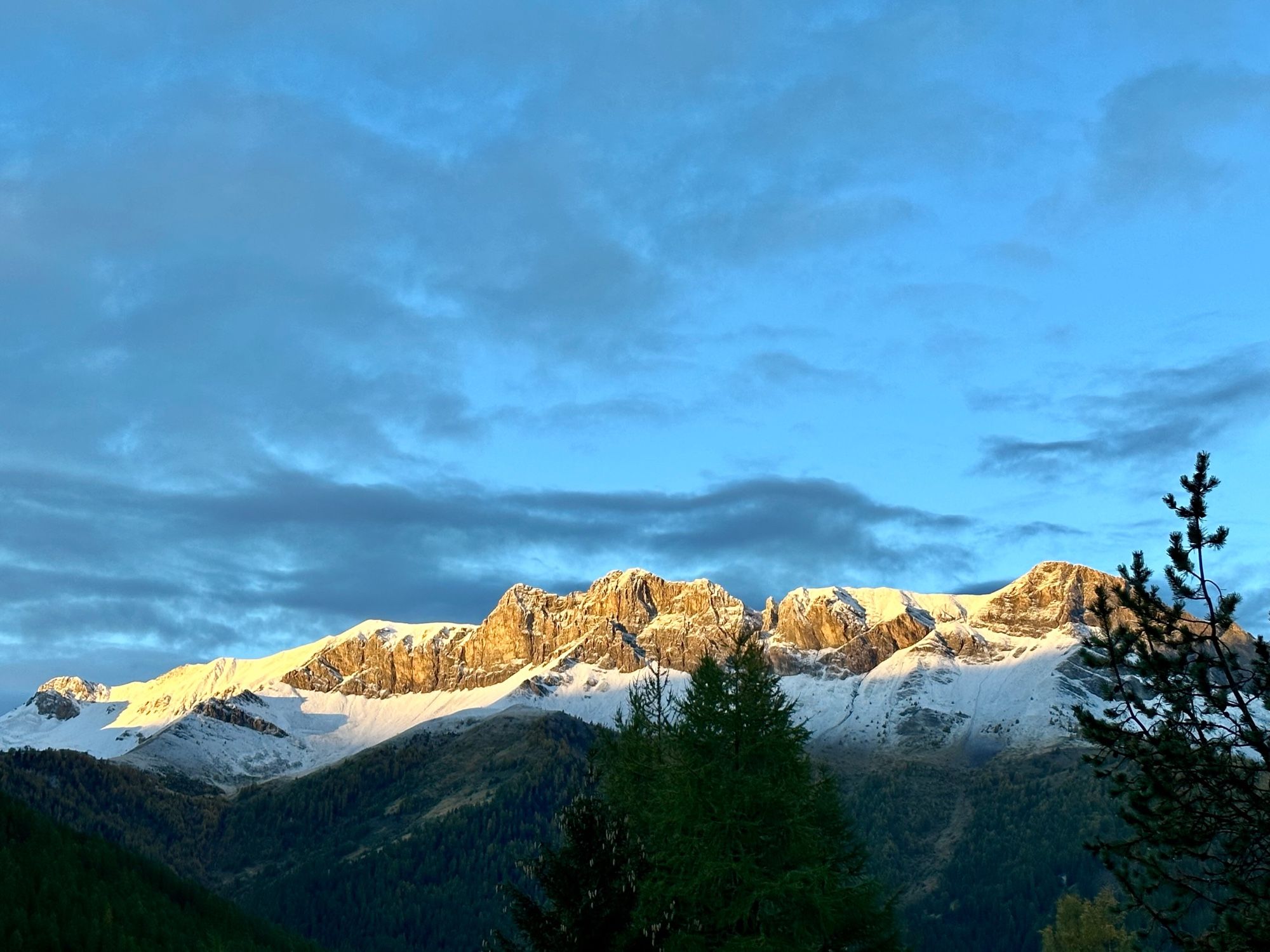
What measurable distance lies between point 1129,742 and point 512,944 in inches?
1002

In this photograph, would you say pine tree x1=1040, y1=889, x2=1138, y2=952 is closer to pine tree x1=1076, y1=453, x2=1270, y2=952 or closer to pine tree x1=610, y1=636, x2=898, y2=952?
pine tree x1=610, y1=636, x2=898, y2=952

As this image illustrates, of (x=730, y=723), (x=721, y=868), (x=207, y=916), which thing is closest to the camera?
(x=721, y=868)

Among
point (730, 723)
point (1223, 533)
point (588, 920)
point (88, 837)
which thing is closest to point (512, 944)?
point (588, 920)

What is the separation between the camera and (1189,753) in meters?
21.4

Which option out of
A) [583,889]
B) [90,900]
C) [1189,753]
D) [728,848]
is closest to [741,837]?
[728,848]

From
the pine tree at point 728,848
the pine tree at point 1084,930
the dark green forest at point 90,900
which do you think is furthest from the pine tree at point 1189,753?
the pine tree at point 1084,930

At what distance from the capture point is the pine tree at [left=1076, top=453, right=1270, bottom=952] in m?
20.8

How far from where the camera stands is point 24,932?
8412 centimetres

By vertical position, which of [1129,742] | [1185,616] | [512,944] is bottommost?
[512,944]

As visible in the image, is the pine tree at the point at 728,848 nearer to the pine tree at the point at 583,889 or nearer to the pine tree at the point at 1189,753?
the pine tree at the point at 583,889

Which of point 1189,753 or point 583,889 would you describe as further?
point 583,889

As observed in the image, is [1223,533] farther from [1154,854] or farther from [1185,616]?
[1154,854]

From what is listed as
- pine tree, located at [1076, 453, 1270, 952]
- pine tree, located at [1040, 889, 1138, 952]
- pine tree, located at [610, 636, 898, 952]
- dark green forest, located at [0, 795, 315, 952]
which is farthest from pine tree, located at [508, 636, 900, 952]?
pine tree, located at [1040, 889, 1138, 952]

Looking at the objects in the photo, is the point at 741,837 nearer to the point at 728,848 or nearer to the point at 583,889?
the point at 728,848
